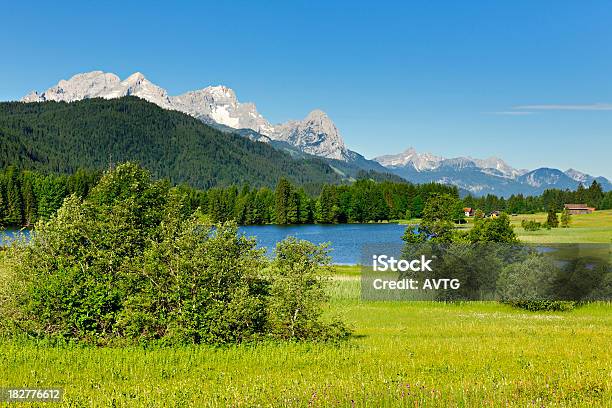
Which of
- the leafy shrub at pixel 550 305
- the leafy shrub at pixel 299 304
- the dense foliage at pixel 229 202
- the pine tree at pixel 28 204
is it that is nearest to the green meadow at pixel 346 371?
the leafy shrub at pixel 299 304

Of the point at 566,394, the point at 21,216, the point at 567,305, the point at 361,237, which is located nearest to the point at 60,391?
the point at 566,394

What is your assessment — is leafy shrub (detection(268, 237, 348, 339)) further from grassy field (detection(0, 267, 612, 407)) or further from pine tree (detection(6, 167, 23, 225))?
pine tree (detection(6, 167, 23, 225))

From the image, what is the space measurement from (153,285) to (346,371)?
7.98 m

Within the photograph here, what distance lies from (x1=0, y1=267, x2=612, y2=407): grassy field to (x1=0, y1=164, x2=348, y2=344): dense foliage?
105 cm

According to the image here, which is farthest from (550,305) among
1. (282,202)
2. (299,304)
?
(282,202)

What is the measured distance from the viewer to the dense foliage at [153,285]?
63.4 feet

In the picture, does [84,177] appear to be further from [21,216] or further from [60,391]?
[60,391]

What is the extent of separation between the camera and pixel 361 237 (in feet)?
413

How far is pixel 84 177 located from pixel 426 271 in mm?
164579

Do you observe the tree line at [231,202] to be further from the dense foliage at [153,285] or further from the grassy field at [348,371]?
the grassy field at [348,371]

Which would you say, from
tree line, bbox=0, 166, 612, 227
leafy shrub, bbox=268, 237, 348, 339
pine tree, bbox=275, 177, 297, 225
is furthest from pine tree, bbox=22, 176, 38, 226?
Result: leafy shrub, bbox=268, 237, 348, 339

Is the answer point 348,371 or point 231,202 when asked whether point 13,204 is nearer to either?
point 231,202

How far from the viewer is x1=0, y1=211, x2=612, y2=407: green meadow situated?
1185 cm

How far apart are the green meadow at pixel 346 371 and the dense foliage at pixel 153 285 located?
0.95m
